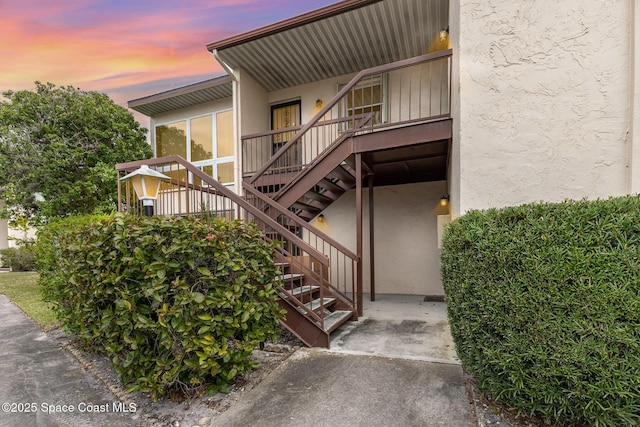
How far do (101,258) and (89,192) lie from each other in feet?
24.8

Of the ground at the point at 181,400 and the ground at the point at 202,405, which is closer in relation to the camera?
the ground at the point at 202,405

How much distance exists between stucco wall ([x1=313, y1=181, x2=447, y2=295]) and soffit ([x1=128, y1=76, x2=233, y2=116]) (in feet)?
15.0

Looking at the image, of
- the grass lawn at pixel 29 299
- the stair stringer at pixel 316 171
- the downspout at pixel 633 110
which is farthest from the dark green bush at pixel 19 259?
the downspout at pixel 633 110

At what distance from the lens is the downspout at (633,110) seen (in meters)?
2.50

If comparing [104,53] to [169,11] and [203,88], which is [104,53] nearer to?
[169,11]

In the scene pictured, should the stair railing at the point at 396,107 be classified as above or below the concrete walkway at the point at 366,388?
above

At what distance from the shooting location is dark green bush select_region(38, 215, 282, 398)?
91.7 inches

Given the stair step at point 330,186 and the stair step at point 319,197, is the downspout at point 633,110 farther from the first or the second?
the stair step at point 319,197

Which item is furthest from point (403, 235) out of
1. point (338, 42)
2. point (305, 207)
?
point (338, 42)

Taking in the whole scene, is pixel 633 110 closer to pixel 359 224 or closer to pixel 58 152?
pixel 359 224

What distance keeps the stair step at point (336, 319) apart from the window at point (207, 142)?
5.37 metres

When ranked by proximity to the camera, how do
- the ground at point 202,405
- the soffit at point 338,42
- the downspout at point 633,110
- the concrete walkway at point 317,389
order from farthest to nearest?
the soffit at point 338,42
the downspout at point 633,110
the concrete walkway at point 317,389
the ground at point 202,405

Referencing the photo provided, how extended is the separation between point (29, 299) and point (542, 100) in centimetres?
994

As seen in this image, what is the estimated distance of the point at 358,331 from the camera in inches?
171
